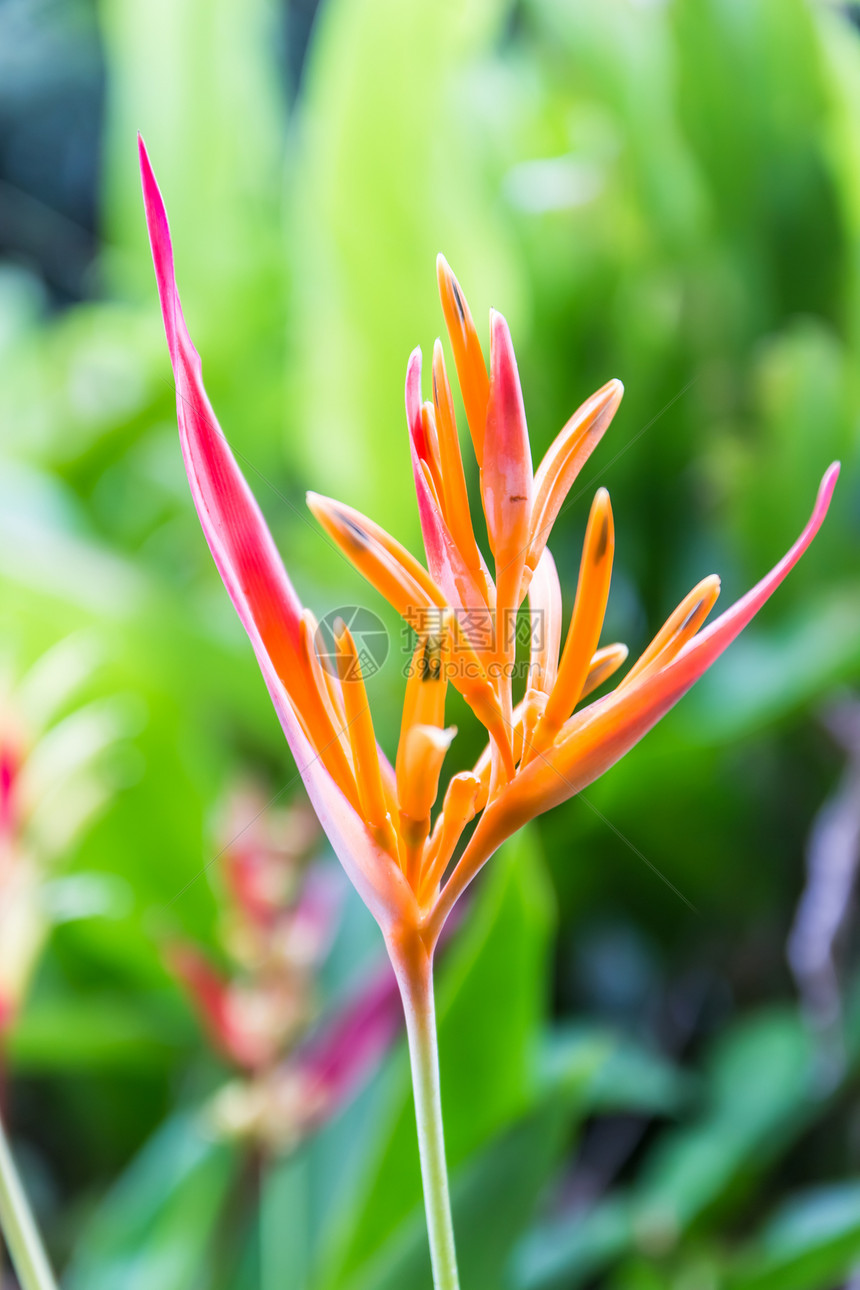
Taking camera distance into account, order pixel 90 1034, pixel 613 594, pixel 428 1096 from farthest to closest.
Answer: pixel 613 594 → pixel 90 1034 → pixel 428 1096

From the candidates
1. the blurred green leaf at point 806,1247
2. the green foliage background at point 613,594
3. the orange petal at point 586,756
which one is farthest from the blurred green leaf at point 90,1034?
the orange petal at point 586,756

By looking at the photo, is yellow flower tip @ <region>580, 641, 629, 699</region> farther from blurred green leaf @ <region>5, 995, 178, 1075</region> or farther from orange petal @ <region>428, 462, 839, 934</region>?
blurred green leaf @ <region>5, 995, 178, 1075</region>

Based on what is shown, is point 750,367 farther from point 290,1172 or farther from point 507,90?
point 290,1172

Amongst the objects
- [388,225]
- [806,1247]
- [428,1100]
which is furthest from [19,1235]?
[388,225]

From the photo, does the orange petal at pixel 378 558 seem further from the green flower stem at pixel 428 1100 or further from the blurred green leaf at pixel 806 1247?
the blurred green leaf at pixel 806 1247

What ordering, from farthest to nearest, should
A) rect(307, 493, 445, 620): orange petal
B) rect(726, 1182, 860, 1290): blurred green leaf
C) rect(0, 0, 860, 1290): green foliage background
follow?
rect(0, 0, 860, 1290): green foliage background, rect(726, 1182, 860, 1290): blurred green leaf, rect(307, 493, 445, 620): orange petal

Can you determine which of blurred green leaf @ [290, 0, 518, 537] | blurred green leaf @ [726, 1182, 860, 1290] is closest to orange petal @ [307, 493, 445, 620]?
blurred green leaf @ [726, 1182, 860, 1290]

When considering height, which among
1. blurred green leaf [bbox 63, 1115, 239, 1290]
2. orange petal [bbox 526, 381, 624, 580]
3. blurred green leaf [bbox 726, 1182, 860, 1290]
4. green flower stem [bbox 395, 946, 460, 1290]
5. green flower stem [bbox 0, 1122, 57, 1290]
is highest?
orange petal [bbox 526, 381, 624, 580]

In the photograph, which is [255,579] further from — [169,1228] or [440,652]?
[169,1228]
